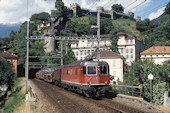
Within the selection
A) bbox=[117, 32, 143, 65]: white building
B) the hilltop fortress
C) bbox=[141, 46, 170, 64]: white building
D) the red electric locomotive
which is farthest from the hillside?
the red electric locomotive

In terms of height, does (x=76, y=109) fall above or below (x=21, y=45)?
below

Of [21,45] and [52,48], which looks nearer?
[21,45]

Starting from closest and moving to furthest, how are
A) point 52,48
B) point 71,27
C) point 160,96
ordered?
point 160,96
point 52,48
point 71,27

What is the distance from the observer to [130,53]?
83.9 meters

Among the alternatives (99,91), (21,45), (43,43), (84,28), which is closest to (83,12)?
(84,28)

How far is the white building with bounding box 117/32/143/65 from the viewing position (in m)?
83.0

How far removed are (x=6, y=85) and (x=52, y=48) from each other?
37885 mm

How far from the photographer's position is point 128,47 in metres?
84.2

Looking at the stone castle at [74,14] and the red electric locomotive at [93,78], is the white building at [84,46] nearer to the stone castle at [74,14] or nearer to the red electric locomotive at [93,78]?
the stone castle at [74,14]

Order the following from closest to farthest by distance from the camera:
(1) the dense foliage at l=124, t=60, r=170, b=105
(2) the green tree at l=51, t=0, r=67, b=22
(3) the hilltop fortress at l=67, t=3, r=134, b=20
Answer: (1) the dense foliage at l=124, t=60, r=170, b=105
(2) the green tree at l=51, t=0, r=67, b=22
(3) the hilltop fortress at l=67, t=3, r=134, b=20

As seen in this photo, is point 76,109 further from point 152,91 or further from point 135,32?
point 135,32

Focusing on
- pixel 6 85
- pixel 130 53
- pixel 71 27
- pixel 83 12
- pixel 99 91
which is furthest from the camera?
pixel 83 12

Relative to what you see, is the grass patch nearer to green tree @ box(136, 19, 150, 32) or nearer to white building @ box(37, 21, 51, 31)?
white building @ box(37, 21, 51, 31)

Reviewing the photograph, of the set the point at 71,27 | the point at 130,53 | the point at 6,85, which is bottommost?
the point at 6,85
